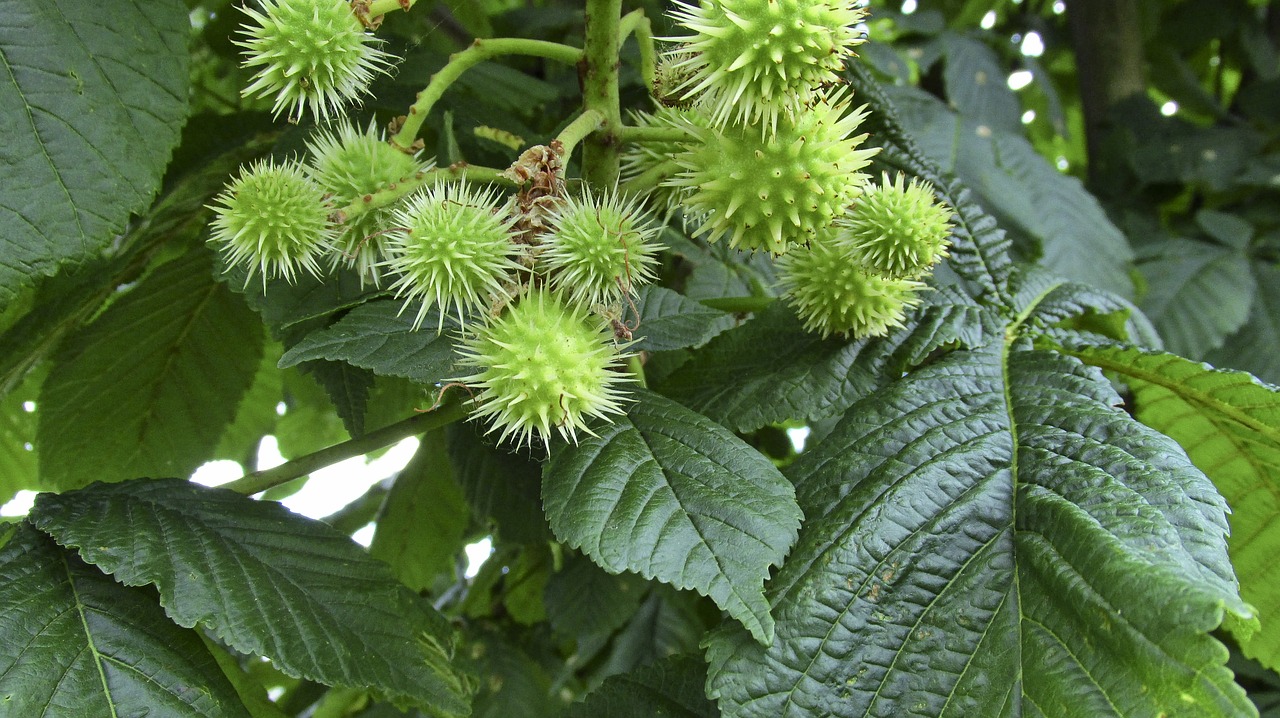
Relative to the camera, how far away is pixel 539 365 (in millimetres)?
1097

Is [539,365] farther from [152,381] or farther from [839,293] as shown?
[152,381]

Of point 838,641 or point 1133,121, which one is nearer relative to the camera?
point 838,641

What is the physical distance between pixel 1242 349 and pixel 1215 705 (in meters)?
2.08

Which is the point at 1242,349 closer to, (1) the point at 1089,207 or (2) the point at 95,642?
(1) the point at 1089,207

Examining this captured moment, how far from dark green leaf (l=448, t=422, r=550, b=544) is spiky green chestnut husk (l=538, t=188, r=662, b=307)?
659 mm

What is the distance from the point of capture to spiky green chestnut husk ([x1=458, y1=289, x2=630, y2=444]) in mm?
1101

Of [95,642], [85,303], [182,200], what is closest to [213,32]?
[182,200]

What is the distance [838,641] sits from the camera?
1.15m

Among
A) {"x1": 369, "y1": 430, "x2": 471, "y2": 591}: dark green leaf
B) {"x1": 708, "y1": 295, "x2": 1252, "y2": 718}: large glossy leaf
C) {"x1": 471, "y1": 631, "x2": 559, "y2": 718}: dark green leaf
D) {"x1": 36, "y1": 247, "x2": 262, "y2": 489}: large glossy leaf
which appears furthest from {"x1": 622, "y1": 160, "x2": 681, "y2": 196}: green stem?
{"x1": 471, "y1": 631, "x2": 559, "y2": 718}: dark green leaf

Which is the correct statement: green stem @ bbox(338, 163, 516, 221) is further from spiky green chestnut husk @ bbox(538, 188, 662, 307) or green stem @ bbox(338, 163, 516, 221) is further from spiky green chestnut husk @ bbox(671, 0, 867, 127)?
spiky green chestnut husk @ bbox(671, 0, 867, 127)

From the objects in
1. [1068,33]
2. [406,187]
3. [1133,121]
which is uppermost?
[1068,33]

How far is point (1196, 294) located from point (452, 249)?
93.3 inches

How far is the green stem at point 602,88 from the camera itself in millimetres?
1282

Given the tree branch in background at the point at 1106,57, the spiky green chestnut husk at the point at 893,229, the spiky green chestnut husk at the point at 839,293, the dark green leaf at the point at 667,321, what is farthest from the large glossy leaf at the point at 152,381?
the tree branch in background at the point at 1106,57
